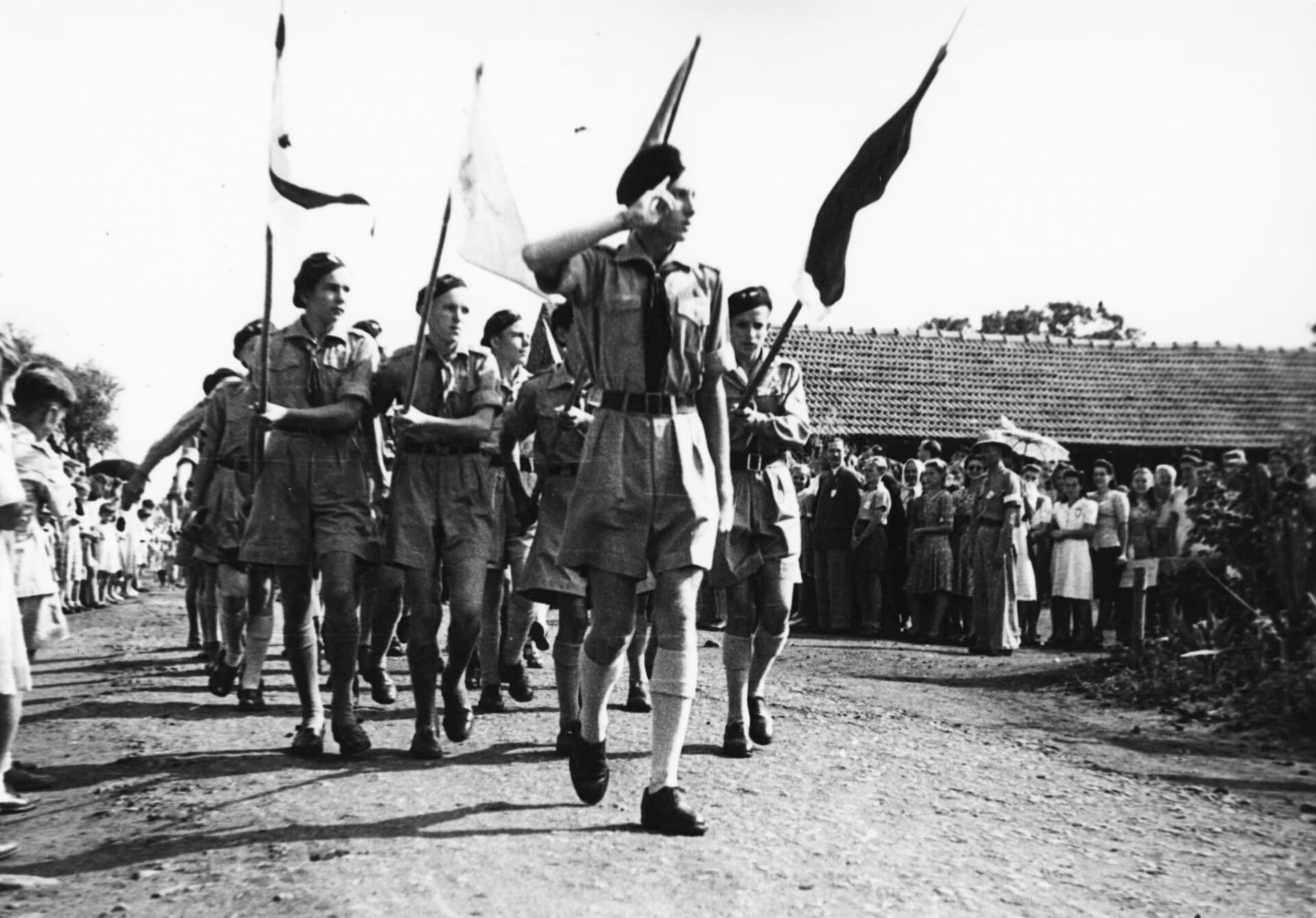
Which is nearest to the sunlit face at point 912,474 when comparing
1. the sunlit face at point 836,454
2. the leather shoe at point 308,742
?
the sunlit face at point 836,454

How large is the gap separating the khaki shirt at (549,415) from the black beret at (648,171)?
1957mm

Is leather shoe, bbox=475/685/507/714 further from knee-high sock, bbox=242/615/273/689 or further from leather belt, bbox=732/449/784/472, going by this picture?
leather belt, bbox=732/449/784/472

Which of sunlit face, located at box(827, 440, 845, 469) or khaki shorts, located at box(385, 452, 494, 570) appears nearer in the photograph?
khaki shorts, located at box(385, 452, 494, 570)

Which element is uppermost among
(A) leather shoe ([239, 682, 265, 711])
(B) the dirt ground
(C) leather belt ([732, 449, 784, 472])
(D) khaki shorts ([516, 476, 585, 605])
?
(C) leather belt ([732, 449, 784, 472])

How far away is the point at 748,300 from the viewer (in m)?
7.34

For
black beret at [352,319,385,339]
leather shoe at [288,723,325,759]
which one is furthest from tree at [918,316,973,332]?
leather shoe at [288,723,325,759]

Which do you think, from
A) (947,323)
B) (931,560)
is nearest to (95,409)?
(947,323)

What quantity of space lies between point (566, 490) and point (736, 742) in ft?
5.52

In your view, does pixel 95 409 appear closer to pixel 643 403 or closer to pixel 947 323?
pixel 947 323

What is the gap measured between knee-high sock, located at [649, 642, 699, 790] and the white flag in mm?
1463

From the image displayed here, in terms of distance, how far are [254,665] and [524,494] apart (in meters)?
2.50

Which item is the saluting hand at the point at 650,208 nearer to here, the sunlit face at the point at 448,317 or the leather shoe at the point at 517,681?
the sunlit face at the point at 448,317

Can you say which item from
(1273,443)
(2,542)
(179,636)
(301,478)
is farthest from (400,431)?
(179,636)

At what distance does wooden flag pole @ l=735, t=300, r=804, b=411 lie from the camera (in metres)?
6.58
